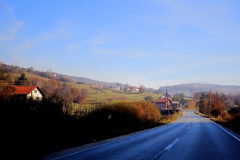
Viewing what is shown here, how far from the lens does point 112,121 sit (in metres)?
25.0

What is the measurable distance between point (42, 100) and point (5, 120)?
12.5ft

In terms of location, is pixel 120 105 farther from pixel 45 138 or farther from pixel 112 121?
pixel 45 138

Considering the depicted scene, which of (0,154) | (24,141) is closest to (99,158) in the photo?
(0,154)

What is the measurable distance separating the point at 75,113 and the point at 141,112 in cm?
1748

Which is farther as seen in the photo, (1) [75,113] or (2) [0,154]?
(1) [75,113]

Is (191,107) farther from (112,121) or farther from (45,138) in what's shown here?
(45,138)

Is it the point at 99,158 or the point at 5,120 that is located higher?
the point at 5,120

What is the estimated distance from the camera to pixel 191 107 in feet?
526

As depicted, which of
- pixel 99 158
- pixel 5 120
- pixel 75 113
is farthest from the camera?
pixel 75 113

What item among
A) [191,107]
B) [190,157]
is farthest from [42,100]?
[191,107]

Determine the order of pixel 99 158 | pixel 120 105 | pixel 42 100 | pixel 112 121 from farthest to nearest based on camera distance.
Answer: pixel 120 105, pixel 112 121, pixel 42 100, pixel 99 158

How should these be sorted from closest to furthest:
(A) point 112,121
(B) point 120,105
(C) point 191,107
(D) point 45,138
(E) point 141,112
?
1. (D) point 45,138
2. (A) point 112,121
3. (B) point 120,105
4. (E) point 141,112
5. (C) point 191,107

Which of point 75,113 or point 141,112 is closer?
point 75,113

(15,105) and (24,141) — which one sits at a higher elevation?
(15,105)
